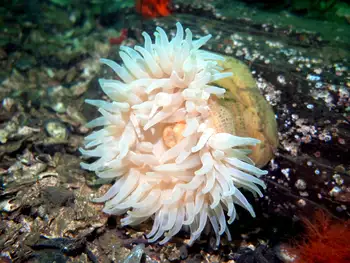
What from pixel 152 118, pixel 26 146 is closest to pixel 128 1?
pixel 26 146

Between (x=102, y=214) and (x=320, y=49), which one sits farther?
(x=320, y=49)

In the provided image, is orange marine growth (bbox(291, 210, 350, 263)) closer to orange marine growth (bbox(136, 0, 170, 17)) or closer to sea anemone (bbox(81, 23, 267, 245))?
sea anemone (bbox(81, 23, 267, 245))

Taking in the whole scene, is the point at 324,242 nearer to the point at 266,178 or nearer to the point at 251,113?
the point at 266,178

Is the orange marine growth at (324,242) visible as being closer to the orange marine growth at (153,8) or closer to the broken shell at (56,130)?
the broken shell at (56,130)

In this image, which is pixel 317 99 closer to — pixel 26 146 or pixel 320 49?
pixel 320 49

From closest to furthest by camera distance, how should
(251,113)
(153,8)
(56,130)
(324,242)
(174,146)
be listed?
(174,146) < (324,242) < (251,113) < (56,130) < (153,8)

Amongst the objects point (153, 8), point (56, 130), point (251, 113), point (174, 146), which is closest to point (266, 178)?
point (251, 113)
